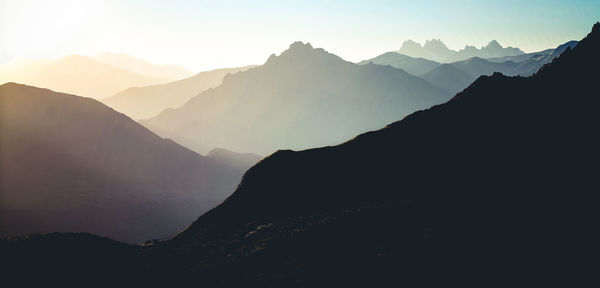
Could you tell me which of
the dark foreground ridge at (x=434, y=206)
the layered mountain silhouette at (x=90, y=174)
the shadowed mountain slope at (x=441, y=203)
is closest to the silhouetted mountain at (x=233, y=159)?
the layered mountain silhouette at (x=90, y=174)

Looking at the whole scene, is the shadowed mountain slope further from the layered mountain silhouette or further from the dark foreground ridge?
the layered mountain silhouette

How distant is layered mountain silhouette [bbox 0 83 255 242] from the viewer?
6562cm

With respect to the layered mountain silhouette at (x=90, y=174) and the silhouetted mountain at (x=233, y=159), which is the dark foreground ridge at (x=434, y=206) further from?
the silhouetted mountain at (x=233, y=159)

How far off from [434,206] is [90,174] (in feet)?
291

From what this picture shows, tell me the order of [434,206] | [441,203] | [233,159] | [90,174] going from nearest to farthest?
[434,206] → [441,203] → [90,174] → [233,159]

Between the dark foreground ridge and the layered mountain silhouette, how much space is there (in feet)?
162

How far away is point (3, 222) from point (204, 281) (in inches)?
2568

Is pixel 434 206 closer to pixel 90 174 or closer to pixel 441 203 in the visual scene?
pixel 441 203

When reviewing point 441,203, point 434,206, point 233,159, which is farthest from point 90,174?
point 441,203

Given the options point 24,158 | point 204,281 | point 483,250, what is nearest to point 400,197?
point 483,250

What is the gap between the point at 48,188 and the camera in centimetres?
7012

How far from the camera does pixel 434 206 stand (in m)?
16.6

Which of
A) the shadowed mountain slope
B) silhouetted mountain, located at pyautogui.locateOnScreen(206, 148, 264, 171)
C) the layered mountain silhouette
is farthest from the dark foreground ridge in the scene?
silhouetted mountain, located at pyautogui.locateOnScreen(206, 148, 264, 171)

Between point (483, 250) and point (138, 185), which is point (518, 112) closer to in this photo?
point (483, 250)
